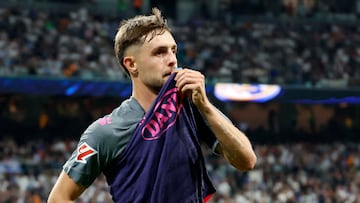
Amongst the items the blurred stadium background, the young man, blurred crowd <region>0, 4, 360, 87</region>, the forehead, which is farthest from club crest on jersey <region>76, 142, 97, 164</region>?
blurred crowd <region>0, 4, 360, 87</region>

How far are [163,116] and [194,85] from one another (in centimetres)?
25

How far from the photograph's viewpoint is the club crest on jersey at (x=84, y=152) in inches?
123

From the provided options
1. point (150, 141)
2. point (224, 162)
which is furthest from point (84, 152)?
point (224, 162)

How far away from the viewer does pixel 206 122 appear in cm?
304

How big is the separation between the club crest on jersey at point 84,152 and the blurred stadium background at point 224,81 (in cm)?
1181

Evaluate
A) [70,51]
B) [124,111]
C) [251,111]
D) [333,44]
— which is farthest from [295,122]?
[124,111]

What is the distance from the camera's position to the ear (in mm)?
3178

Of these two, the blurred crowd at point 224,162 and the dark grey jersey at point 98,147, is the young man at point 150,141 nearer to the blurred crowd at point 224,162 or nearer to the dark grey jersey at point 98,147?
the dark grey jersey at point 98,147

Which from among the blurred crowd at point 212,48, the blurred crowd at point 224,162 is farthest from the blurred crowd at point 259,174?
the blurred crowd at point 212,48

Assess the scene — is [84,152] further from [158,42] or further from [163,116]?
[158,42]

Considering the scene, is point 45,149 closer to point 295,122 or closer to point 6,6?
point 6,6

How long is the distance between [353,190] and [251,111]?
424 cm

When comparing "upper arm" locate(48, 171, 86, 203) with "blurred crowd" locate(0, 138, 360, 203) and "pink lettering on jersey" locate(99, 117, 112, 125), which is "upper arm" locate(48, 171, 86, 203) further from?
"blurred crowd" locate(0, 138, 360, 203)

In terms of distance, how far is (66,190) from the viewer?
3.17m
